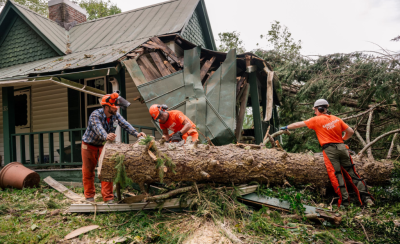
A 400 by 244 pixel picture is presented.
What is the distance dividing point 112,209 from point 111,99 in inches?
68.3

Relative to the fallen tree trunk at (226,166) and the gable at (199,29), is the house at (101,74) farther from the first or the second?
the fallen tree trunk at (226,166)

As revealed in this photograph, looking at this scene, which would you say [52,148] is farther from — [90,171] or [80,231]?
[80,231]

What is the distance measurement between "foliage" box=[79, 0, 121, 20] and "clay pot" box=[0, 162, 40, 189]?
85.3 ft

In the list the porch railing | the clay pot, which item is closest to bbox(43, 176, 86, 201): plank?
the clay pot

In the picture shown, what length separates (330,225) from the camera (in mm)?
4055

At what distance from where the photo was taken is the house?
7.02 meters

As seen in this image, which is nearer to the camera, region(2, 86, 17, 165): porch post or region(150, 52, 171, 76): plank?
region(150, 52, 171, 76): plank

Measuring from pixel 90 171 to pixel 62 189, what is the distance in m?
1.83

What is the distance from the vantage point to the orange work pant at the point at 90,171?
4.92m

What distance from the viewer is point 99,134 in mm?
4660

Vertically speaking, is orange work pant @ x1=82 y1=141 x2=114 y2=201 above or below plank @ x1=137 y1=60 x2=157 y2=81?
below

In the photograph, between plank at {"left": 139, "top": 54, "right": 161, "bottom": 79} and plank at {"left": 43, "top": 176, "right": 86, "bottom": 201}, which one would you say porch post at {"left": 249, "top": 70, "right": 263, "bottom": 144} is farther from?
plank at {"left": 43, "top": 176, "right": 86, "bottom": 201}

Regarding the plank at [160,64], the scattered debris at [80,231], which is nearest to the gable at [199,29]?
the plank at [160,64]

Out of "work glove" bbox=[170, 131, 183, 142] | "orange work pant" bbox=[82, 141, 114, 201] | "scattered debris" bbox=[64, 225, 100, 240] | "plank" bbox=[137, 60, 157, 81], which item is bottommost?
"scattered debris" bbox=[64, 225, 100, 240]
